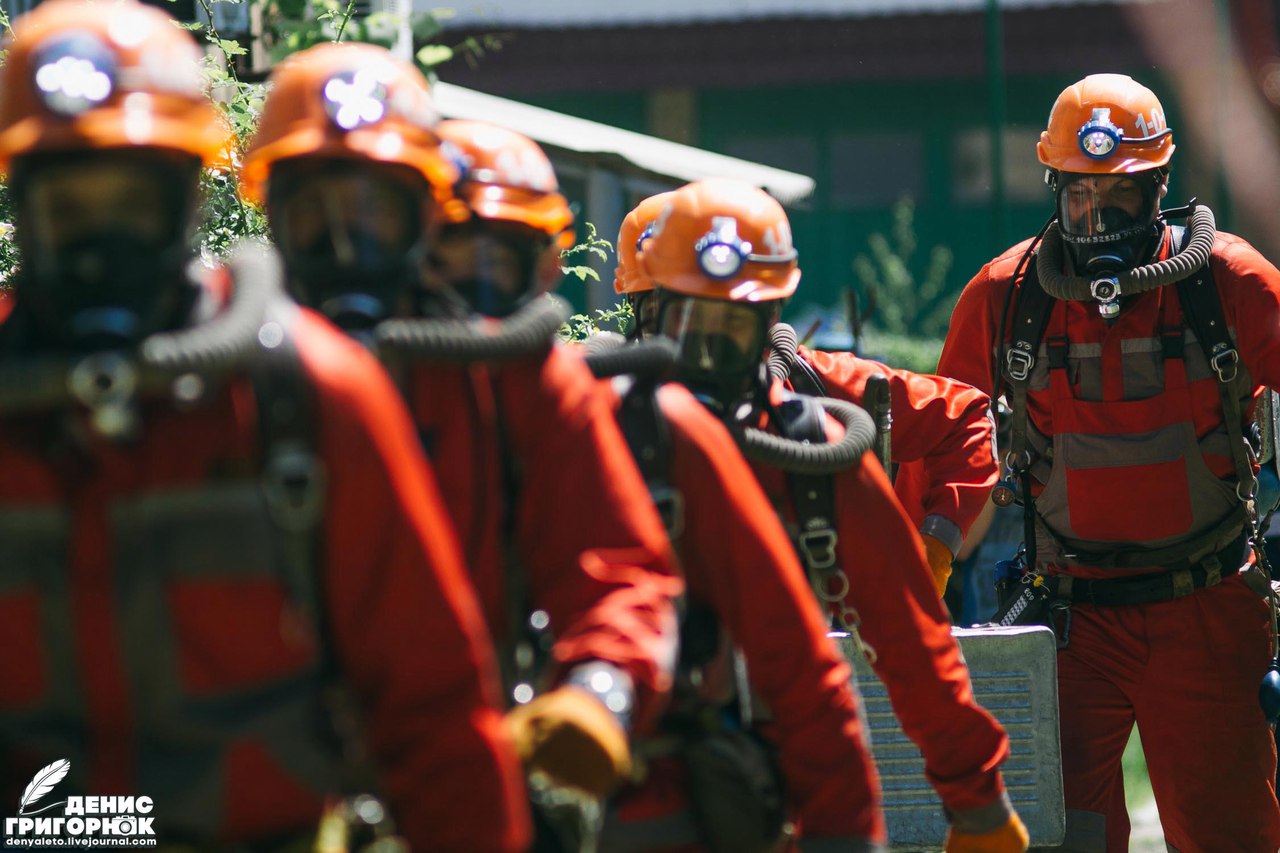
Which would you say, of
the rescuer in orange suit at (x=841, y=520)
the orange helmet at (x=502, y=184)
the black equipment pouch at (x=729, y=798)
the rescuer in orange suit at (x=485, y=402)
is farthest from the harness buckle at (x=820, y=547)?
the rescuer in orange suit at (x=485, y=402)

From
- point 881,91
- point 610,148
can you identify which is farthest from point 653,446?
point 881,91

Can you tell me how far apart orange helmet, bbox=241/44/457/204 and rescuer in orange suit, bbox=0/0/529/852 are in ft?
1.68

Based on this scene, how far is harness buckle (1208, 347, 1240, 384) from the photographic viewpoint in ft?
18.5

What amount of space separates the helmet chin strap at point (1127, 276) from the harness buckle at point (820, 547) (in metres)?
2.04

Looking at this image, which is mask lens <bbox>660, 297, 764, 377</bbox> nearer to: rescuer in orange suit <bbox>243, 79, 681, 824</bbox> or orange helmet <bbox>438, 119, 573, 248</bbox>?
orange helmet <bbox>438, 119, 573, 248</bbox>

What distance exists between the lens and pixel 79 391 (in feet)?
7.48

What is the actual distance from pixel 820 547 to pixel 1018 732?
1602 mm

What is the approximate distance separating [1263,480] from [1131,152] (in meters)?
1.07

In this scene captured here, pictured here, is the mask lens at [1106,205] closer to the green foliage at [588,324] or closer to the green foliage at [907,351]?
the green foliage at [588,324]

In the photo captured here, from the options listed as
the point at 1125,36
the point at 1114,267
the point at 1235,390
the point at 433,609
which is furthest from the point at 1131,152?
the point at 1125,36

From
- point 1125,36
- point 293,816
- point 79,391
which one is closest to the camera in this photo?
point 79,391

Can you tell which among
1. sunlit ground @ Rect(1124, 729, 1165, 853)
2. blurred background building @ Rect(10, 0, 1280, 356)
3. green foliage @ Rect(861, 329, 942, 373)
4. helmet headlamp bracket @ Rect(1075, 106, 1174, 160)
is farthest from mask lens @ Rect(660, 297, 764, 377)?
blurred background building @ Rect(10, 0, 1280, 356)

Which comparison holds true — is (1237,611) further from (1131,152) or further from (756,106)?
(756,106)

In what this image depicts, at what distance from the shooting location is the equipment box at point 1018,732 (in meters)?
5.25
